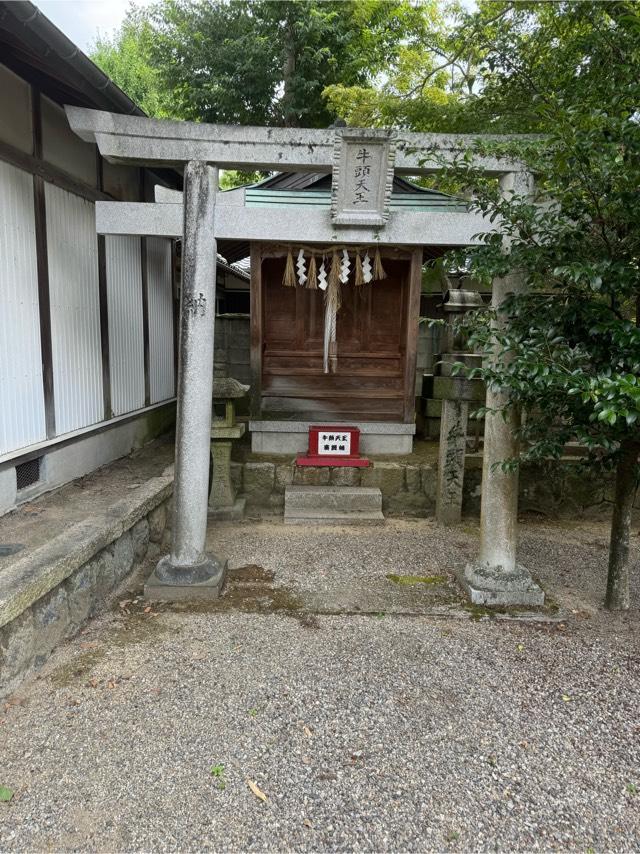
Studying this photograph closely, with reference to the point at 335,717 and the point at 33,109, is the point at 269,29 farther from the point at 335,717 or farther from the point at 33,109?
the point at 335,717

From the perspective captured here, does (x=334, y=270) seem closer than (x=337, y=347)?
Yes

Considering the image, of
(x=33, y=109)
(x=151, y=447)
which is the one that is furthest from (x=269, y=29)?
(x=151, y=447)

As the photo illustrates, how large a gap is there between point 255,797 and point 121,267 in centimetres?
632

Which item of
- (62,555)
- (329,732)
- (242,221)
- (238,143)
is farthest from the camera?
(242,221)

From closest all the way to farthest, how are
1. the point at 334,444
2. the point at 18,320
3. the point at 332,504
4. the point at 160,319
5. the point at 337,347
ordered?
the point at 18,320 → the point at 332,504 → the point at 334,444 → the point at 337,347 → the point at 160,319

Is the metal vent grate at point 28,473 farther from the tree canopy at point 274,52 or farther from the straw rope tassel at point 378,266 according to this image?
the tree canopy at point 274,52

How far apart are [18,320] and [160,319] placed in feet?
12.4

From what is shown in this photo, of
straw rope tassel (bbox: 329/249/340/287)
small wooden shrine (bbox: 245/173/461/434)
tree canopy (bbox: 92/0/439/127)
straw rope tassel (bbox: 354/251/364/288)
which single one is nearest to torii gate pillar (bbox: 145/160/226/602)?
straw rope tassel (bbox: 329/249/340/287)

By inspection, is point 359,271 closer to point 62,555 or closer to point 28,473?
point 28,473

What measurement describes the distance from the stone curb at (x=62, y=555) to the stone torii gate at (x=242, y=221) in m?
0.55

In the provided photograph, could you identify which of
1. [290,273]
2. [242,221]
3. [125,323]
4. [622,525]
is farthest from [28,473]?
[622,525]

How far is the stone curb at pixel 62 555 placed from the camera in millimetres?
3115

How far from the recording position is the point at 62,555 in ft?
11.9

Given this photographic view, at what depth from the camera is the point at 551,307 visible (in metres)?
4.02
